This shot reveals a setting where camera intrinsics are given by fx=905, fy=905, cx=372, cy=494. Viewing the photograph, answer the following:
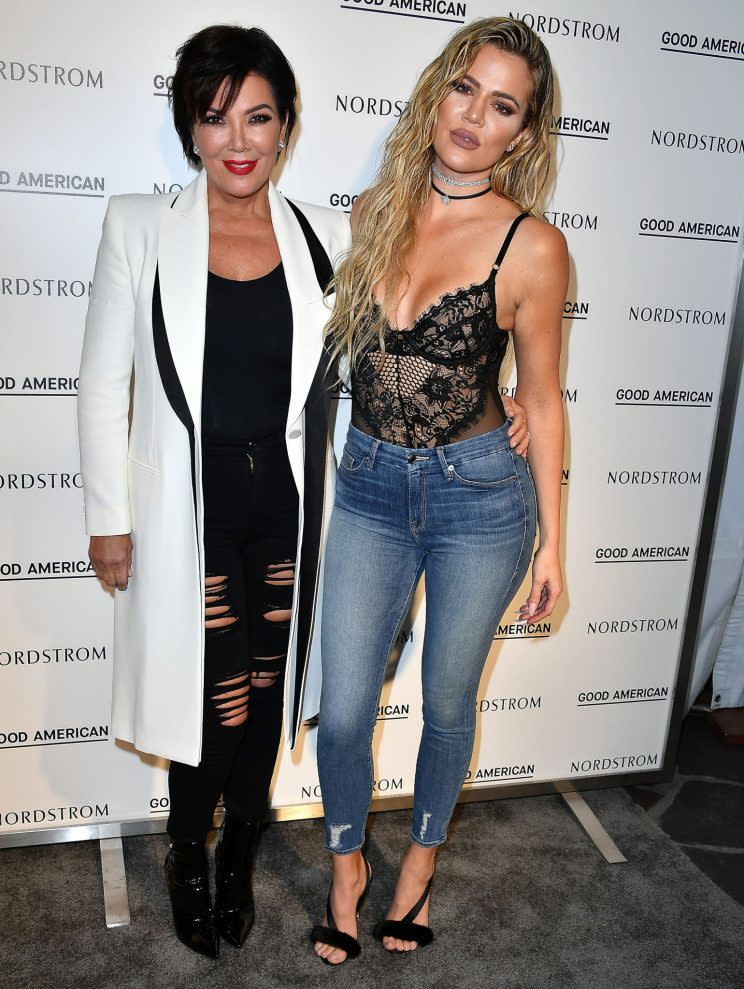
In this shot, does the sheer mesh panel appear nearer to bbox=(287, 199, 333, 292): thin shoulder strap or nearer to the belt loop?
the belt loop

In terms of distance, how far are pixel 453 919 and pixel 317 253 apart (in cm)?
158

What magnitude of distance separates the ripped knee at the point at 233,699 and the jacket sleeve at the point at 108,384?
0.40 m

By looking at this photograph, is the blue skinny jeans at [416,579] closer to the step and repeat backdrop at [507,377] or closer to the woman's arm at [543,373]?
the woman's arm at [543,373]

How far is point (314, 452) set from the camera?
1846mm

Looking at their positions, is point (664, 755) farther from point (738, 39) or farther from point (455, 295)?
point (738, 39)

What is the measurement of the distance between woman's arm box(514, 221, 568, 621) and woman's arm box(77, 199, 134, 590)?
29.8 inches

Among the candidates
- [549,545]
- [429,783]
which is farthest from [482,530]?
[429,783]

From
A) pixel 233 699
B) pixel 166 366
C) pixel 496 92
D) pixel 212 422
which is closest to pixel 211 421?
pixel 212 422

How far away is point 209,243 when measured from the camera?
5.82 ft

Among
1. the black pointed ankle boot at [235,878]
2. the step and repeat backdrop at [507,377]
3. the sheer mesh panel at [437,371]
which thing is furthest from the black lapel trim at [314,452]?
the black pointed ankle boot at [235,878]

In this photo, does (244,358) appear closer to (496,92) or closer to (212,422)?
(212,422)

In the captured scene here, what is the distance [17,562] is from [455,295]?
4.07ft

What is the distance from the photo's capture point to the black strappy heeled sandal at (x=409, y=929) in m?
2.06

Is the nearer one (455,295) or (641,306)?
(455,295)
